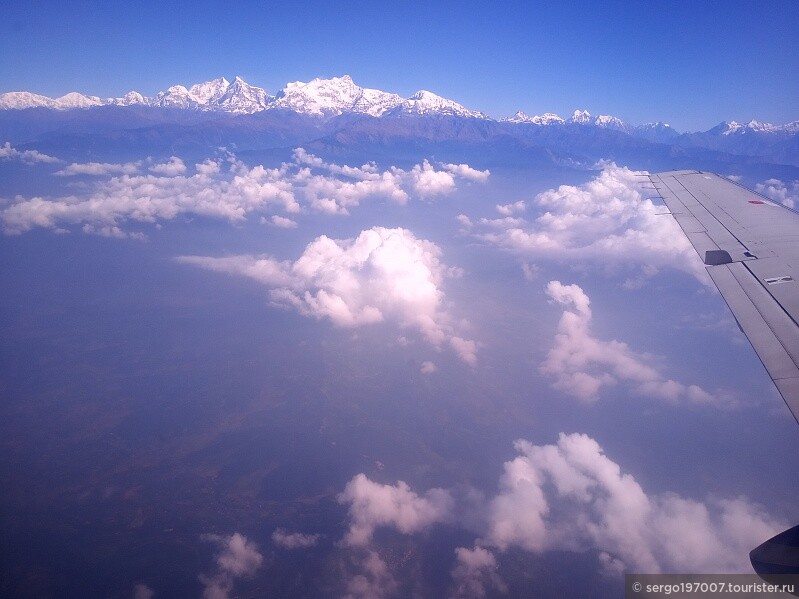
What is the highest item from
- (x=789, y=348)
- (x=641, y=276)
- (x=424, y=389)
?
(x=789, y=348)

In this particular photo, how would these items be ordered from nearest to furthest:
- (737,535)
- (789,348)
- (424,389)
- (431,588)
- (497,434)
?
A: (789,348), (431,588), (737,535), (497,434), (424,389)

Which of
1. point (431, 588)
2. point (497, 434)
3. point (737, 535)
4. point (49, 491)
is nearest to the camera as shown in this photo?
point (431, 588)

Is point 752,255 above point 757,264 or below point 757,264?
above

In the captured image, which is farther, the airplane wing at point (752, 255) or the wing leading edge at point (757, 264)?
the airplane wing at point (752, 255)

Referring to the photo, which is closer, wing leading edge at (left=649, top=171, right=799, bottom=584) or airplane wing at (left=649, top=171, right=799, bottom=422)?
wing leading edge at (left=649, top=171, right=799, bottom=584)

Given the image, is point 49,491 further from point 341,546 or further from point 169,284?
point 169,284

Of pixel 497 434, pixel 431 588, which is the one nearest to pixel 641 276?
pixel 497 434

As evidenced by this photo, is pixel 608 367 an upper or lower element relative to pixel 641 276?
lower

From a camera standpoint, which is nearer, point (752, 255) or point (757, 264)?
point (757, 264)
